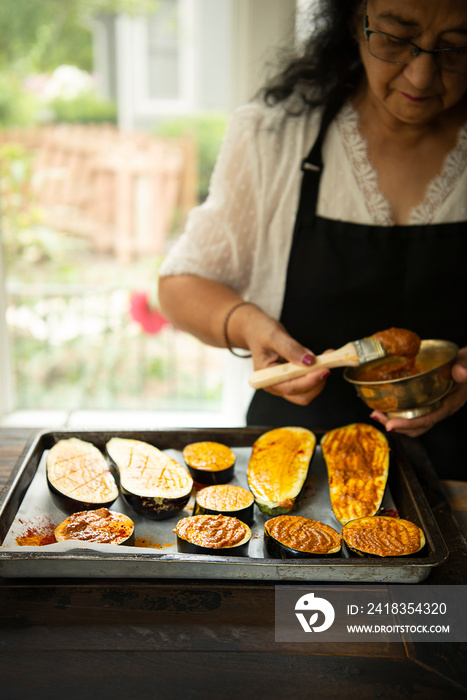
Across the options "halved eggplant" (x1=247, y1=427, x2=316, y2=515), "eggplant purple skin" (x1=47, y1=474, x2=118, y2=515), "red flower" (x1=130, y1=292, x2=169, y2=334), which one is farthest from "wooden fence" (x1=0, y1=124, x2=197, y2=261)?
"eggplant purple skin" (x1=47, y1=474, x2=118, y2=515)

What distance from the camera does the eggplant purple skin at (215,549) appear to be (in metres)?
1.08

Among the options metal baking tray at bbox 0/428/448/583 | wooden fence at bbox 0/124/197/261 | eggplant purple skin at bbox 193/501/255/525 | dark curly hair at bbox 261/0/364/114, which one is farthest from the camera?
wooden fence at bbox 0/124/197/261

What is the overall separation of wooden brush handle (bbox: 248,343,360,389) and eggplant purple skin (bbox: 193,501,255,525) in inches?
10.9

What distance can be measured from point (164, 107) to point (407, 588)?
8.86 feet

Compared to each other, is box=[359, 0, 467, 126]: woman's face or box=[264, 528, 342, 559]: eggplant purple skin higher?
box=[359, 0, 467, 126]: woman's face

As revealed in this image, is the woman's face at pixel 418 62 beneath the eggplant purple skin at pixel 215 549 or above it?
above

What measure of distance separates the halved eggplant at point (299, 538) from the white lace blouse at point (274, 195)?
75cm

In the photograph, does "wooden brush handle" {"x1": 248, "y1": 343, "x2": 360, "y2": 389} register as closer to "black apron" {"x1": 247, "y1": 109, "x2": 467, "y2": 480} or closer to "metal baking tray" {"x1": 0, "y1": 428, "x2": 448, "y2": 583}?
"metal baking tray" {"x1": 0, "y1": 428, "x2": 448, "y2": 583}

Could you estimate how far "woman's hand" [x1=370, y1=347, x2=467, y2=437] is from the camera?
1.37 metres

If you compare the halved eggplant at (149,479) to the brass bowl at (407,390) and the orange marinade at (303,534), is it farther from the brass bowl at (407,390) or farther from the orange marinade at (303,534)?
the brass bowl at (407,390)

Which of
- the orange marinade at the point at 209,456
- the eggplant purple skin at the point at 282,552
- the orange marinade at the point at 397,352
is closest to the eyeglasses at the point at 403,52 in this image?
the orange marinade at the point at 397,352

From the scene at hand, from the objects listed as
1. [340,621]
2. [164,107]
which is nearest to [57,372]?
[164,107]

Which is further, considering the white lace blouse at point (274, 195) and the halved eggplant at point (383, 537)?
the white lace blouse at point (274, 195)

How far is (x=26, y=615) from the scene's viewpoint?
0.98 m
